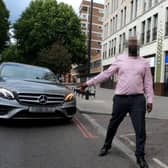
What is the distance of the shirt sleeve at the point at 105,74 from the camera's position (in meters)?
5.64

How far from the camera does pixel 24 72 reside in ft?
32.5

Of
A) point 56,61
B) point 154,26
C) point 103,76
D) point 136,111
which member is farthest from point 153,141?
point 154,26

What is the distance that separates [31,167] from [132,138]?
2.83 meters

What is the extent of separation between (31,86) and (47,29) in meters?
40.6

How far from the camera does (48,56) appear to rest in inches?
1259

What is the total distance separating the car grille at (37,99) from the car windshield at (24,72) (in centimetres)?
143

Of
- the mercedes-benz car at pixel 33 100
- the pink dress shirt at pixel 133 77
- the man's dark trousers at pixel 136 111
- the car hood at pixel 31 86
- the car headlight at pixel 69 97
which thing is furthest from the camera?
the car headlight at pixel 69 97

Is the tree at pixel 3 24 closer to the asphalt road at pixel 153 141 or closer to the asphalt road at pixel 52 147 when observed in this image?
the asphalt road at pixel 153 141

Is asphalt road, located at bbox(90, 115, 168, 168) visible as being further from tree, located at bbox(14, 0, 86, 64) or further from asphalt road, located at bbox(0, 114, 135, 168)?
tree, located at bbox(14, 0, 86, 64)

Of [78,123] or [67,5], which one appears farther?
[67,5]

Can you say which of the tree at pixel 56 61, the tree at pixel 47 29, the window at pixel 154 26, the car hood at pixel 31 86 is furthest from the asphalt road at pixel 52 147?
the tree at pixel 47 29

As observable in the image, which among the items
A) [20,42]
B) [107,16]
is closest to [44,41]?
[20,42]

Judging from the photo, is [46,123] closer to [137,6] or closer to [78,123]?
[78,123]

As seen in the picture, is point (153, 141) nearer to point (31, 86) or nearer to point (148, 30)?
point (31, 86)
